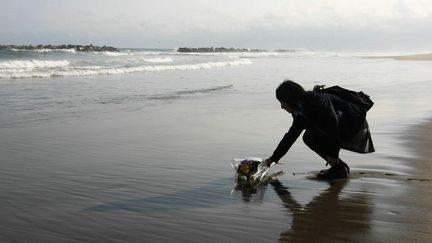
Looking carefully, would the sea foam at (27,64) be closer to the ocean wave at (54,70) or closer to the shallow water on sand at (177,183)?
the ocean wave at (54,70)

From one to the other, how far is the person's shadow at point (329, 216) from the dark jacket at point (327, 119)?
448mm

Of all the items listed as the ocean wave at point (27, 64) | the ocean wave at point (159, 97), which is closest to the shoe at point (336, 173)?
the ocean wave at point (159, 97)

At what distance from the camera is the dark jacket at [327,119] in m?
4.48

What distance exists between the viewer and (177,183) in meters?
4.81

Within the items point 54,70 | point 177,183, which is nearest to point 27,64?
point 54,70

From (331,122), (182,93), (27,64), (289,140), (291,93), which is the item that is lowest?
(182,93)

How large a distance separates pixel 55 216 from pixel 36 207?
335 mm

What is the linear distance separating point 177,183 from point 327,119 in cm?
159

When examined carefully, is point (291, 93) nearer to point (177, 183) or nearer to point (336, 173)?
point (336, 173)

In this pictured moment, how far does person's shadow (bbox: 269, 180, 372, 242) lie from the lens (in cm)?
335

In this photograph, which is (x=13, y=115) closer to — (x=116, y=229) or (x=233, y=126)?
(x=233, y=126)

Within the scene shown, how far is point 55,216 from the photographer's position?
3.75m

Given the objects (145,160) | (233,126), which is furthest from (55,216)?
(233,126)

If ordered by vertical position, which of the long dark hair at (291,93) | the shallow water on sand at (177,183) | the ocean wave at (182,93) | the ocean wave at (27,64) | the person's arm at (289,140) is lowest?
the shallow water on sand at (177,183)
